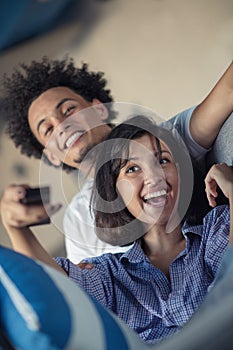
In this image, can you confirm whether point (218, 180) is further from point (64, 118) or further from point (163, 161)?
point (64, 118)

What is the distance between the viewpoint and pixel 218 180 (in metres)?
0.95

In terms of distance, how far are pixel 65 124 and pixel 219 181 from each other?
30 centimetres

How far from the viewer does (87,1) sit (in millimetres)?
1037

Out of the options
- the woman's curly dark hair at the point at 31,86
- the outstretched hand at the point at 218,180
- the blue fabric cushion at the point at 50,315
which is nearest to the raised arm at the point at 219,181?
the outstretched hand at the point at 218,180

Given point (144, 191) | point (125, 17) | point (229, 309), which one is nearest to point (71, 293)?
point (229, 309)

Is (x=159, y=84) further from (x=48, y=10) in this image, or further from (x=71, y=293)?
(x=71, y=293)

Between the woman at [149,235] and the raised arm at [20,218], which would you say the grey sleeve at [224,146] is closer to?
the woman at [149,235]

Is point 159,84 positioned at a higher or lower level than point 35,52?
lower

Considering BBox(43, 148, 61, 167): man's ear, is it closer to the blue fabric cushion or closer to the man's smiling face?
the man's smiling face

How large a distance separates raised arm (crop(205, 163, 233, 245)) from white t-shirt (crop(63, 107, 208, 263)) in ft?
0.16

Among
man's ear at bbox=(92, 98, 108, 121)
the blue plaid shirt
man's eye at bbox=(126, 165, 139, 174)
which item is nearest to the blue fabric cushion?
the blue plaid shirt

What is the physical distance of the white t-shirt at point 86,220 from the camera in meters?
1.01

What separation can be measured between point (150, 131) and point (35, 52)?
0.26 m

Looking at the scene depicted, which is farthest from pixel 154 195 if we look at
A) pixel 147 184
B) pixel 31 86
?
pixel 31 86
